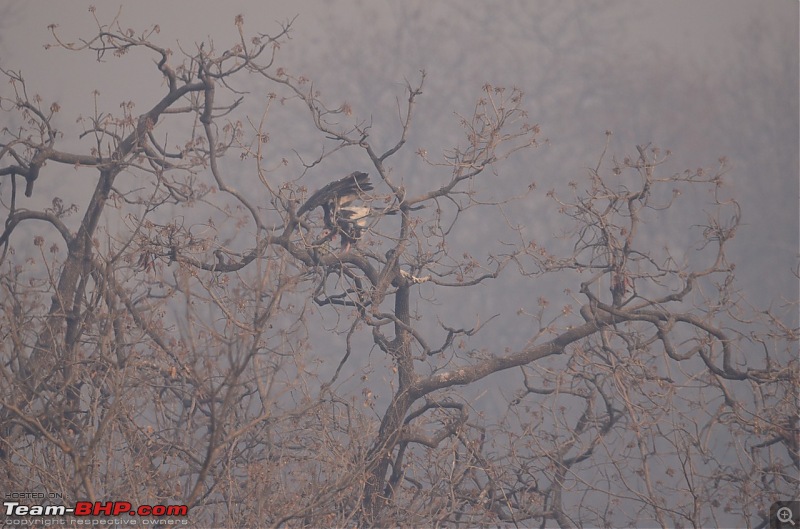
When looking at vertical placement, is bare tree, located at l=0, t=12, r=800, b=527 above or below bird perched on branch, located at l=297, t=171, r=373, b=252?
below

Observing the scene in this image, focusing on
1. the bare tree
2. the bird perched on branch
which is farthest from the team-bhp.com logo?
the bird perched on branch

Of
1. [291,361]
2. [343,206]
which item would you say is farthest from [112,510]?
[343,206]

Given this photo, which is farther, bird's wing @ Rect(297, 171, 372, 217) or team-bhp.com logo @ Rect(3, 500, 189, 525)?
bird's wing @ Rect(297, 171, 372, 217)

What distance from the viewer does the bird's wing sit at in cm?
305

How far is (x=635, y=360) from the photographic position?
2.92 metres

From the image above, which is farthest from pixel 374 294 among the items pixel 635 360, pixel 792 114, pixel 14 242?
pixel 792 114

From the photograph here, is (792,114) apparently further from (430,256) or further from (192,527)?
(192,527)

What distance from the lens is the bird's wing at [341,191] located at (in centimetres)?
305

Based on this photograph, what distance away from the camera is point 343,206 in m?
3.15

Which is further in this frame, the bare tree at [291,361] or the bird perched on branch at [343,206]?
the bird perched on branch at [343,206]

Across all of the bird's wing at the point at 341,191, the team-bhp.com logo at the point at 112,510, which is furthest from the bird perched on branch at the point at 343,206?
the team-bhp.com logo at the point at 112,510

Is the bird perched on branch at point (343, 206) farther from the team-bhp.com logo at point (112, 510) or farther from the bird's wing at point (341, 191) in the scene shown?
the team-bhp.com logo at point (112, 510)

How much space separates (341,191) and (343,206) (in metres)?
0.07

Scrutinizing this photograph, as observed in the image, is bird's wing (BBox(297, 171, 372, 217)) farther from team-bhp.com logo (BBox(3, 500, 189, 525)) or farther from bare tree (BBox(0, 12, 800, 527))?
team-bhp.com logo (BBox(3, 500, 189, 525))
